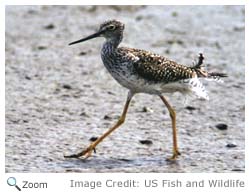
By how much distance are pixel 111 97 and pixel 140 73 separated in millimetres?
2221

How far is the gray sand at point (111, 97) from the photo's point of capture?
8406 mm

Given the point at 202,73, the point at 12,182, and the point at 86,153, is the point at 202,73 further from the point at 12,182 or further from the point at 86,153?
the point at 12,182

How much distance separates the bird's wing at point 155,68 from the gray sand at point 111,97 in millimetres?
731

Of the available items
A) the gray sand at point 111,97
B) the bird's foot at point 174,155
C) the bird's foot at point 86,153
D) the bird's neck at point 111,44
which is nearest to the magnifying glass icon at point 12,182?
the gray sand at point 111,97

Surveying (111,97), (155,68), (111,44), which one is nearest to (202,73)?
(155,68)

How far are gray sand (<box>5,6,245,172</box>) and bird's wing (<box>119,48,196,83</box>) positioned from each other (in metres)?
0.73

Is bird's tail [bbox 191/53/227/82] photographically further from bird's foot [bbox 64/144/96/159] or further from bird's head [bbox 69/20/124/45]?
bird's foot [bbox 64/144/96/159]

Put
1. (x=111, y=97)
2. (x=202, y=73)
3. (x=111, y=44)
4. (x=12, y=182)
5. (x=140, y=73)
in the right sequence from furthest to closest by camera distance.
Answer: (x=111, y=97) → (x=202, y=73) → (x=111, y=44) → (x=140, y=73) → (x=12, y=182)

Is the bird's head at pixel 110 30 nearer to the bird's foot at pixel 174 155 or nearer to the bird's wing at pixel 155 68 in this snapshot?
the bird's wing at pixel 155 68

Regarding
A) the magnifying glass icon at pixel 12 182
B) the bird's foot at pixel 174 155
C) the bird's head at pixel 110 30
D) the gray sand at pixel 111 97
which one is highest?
the bird's head at pixel 110 30

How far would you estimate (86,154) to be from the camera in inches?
330

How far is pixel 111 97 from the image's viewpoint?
10562 millimetres

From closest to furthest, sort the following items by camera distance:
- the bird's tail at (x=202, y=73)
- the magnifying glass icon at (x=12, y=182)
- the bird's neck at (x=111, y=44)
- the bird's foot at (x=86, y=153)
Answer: the magnifying glass icon at (x=12, y=182), the bird's foot at (x=86, y=153), the bird's neck at (x=111, y=44), the bird's tail at (x=202, y=73)

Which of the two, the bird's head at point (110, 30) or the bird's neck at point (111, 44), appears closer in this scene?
the bird's neck at point (111, 44)
